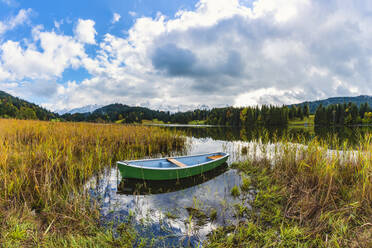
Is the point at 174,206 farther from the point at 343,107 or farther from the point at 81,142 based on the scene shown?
the point at 343,107

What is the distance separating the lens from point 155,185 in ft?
23.5

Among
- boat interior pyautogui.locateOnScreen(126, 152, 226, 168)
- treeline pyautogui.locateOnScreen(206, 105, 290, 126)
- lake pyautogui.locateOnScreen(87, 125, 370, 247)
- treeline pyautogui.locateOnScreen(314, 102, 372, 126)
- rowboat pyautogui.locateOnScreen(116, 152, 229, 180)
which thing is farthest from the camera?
Result: treeline pyautogui.locateOnScreen(206, 105, 290, 126)

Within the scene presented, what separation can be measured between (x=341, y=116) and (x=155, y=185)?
9714 cm

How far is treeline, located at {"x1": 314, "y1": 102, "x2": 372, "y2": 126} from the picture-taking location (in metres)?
72.7

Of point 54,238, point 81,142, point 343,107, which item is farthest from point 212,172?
point 343,107

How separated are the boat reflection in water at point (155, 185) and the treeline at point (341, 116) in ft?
300

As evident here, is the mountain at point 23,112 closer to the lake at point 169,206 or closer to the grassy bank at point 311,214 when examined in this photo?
the lake at point 169,206

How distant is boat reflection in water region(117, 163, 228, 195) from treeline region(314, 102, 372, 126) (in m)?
91.3

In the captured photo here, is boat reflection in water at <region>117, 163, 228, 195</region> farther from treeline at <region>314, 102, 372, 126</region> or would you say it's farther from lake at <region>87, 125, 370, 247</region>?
treeline at <region>314, 102, 372, 126</region>

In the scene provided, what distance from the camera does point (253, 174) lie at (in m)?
8.61

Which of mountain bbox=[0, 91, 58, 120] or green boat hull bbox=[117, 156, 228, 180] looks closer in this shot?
green boat hull bbox=[117, 156, 228, 180]

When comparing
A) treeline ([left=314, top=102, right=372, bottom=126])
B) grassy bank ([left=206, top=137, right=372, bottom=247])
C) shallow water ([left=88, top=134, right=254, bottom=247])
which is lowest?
shallow water ([left=88, top=134, right=254, bottom=247])

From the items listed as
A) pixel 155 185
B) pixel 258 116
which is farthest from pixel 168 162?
pixel 258 116

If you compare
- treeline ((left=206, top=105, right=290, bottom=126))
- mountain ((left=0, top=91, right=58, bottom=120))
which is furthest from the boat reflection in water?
treeline ((left=206, top=105, right=290, bottom=126))
